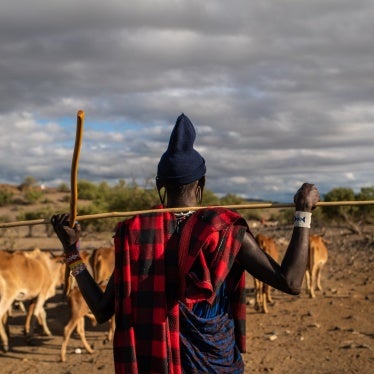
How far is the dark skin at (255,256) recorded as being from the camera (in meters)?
2.74

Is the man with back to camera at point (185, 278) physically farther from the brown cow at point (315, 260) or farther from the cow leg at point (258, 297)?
the brown cow at point (315, 260)

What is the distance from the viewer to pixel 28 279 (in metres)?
10.8

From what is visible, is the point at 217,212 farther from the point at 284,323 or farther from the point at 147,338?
the point at 284,323

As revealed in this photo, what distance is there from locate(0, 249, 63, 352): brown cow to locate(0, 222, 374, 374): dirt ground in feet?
1.92

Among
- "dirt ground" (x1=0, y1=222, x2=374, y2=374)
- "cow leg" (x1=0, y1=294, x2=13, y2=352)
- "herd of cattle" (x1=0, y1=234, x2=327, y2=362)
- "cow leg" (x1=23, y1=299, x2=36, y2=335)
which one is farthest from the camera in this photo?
"cow leg" (x1=23, y1=299, x2=36, y2=335)

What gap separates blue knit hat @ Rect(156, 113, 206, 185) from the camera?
9.55 ft

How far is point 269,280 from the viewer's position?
2.76m

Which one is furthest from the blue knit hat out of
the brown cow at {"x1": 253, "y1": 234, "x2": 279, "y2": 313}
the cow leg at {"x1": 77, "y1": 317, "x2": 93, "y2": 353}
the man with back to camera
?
the brown cow at {"x1": 253, "y1": 234, "x2": 279, "y2": 313}

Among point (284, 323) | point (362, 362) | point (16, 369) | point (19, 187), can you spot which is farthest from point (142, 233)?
point (19, 187)

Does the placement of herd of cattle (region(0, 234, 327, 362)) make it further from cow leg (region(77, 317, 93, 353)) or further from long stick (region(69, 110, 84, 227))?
long stick (region(69, 110, 84, 227))

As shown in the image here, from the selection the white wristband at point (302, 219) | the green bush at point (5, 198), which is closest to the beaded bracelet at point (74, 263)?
the white wristband at point (302, 219)

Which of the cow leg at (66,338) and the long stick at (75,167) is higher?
the long stick at (75,167)

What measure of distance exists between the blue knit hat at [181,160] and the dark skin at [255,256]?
6 centimetres

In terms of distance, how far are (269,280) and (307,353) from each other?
6.29 m
